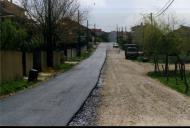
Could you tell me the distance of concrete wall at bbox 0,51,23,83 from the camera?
34375 mm

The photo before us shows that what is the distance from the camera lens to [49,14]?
60.5 m

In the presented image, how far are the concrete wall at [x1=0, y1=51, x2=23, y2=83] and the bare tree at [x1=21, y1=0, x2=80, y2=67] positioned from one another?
748 inches

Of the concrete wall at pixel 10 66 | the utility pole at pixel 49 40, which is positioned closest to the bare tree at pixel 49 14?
the utility pole at pixel 49 40

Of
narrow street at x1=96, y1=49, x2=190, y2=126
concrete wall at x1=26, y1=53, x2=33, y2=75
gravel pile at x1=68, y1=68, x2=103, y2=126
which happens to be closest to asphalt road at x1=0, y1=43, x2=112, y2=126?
gravel pile at x1=68, y1=68, x2=103, y2=126

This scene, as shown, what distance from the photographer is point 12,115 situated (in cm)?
1794

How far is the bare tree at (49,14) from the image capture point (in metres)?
60.8

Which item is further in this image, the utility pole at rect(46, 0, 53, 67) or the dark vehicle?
the dark vehicle

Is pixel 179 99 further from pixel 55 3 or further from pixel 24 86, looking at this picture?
pixel 55 3

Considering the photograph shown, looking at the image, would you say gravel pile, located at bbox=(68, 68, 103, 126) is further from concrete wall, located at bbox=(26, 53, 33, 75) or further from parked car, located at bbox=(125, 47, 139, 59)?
parked car, located at bbox=(125, 47, 139, 59)

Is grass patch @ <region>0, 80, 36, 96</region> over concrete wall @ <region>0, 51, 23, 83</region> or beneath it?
beneath

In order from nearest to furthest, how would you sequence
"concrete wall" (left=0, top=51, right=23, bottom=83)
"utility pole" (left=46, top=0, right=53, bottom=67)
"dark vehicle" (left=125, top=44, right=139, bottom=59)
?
1. "concrete wall" (left=0, top=51, right=23, bottom=83)
2. "utility pole" (left=46, top=0, right=53, bottom=67)
3. "dark vehicle" (left=125, top=44, right=139, bottom=59)

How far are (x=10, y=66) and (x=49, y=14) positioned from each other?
24.4 metres

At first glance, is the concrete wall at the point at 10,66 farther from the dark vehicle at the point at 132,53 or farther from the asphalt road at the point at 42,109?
the dark vehicle at the point at 132,53

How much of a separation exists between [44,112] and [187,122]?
486cm
